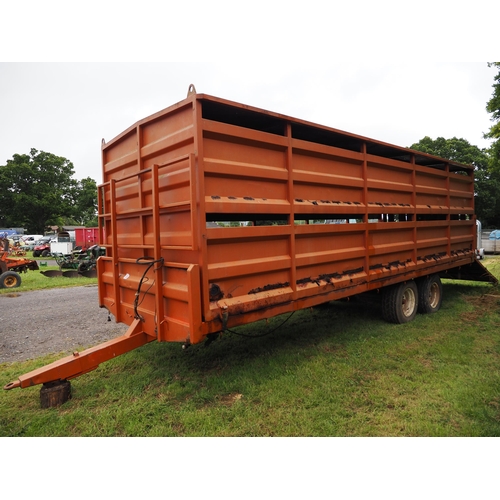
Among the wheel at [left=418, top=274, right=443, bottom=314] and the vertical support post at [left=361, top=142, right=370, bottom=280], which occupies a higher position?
the vertical support post at [left=361, top=142, right=370, bottom=280]

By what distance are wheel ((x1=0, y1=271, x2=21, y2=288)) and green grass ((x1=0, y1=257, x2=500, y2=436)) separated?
7.93 m

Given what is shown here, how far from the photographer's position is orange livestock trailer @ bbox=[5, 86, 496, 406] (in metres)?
3.05

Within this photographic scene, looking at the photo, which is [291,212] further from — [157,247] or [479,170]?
[479,170]

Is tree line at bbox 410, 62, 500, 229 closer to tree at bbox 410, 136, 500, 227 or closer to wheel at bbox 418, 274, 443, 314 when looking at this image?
tree at bbox 410, 136, 500, 227

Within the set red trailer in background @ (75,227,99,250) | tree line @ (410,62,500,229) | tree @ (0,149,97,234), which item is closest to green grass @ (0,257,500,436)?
red trailer in background @ (75,227,99,250)

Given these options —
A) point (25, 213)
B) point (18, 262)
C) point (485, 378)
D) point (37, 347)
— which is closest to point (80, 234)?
point (18, 262)

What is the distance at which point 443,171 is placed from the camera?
664 centimetres

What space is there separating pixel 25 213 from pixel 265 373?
5127cm

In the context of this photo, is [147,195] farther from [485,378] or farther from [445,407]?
[485,378]

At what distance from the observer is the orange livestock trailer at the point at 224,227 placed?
3055 mm

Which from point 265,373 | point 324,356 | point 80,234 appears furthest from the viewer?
point 80,234

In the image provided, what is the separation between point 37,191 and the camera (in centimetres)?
4572

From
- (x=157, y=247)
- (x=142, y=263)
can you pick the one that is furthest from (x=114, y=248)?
(x=157, y=247)

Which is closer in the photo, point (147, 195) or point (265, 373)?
point (147, 195)
